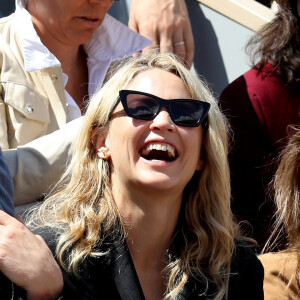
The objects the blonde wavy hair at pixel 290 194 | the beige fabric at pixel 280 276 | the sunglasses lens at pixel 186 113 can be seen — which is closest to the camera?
the sunglasses lens at pixel 186 113

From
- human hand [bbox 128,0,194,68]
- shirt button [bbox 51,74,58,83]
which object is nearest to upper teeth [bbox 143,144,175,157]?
shirt button [bbox 51,74,58,83]

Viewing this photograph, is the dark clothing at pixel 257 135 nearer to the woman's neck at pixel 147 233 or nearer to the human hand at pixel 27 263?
the woman's neck at pixel 147 233

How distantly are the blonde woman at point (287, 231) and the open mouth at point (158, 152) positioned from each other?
2.27 ft

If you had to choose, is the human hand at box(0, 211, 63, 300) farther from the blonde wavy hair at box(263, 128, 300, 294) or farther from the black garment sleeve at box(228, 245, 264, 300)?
the blonde wavy hair at box(263, 128, 300, 294)

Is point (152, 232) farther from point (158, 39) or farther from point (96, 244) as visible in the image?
point (158, 39)

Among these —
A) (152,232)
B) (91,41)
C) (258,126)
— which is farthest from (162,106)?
(91,41)

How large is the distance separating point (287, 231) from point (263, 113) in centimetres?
67

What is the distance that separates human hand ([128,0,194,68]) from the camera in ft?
12.7

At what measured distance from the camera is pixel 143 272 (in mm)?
2514

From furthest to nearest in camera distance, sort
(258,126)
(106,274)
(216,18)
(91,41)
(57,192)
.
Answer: (216,18)
(91,41)
(258,126)
(57,192)
(106,274)

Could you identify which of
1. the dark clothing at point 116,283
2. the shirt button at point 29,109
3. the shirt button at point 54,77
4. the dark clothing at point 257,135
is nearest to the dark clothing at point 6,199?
the dark clothing at point 116,283

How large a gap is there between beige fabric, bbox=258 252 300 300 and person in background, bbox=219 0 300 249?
0.39m

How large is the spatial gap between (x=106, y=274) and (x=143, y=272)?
6.0 inches

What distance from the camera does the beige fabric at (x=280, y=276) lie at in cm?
290
